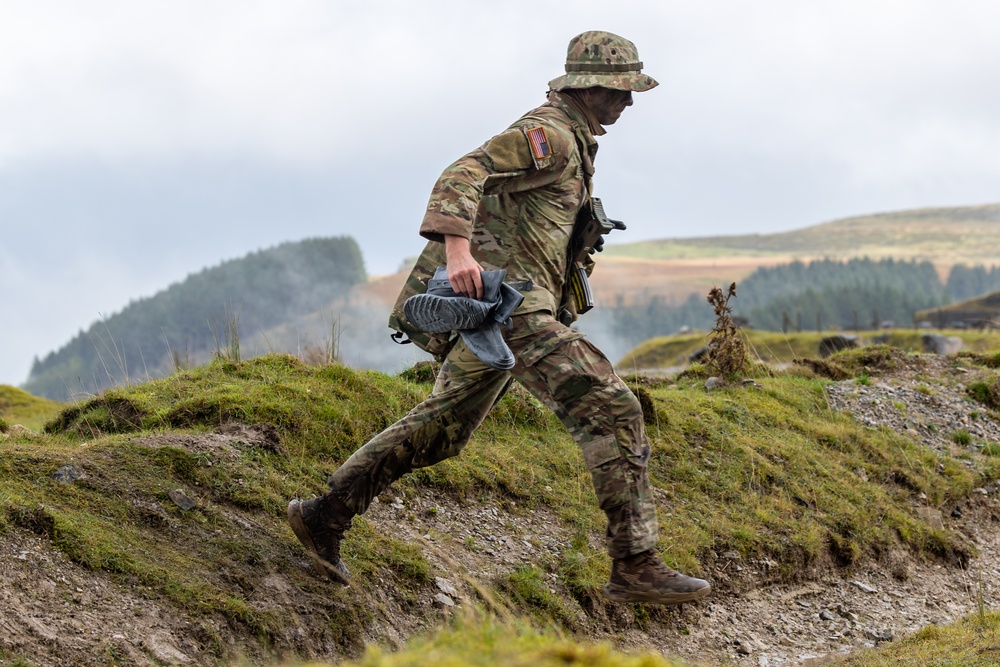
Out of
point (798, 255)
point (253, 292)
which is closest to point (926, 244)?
point (798, 255)

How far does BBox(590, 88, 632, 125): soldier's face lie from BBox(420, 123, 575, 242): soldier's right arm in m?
0.33

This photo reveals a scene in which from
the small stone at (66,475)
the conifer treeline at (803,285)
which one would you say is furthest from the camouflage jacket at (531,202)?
the conifer treeline at (803,285)

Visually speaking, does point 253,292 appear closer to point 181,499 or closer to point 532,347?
point 181,499

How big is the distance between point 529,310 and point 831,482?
451 centimetres

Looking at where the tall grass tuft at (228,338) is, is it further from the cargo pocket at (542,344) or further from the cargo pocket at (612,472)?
the cargo pocket at (612,472)

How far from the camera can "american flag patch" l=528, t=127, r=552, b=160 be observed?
546 centimetres

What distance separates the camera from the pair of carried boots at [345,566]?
17.4 feet

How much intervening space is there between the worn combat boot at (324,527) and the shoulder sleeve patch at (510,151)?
6.31 feet

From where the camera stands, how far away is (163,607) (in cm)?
509

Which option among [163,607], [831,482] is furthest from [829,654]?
[163,607]

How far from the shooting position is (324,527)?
5703mm

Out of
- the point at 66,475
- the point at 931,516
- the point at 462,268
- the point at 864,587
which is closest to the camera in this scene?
the point at 462,268

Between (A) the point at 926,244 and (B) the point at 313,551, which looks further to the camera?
(A) the point at 926,244

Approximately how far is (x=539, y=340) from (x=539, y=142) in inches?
39.3
